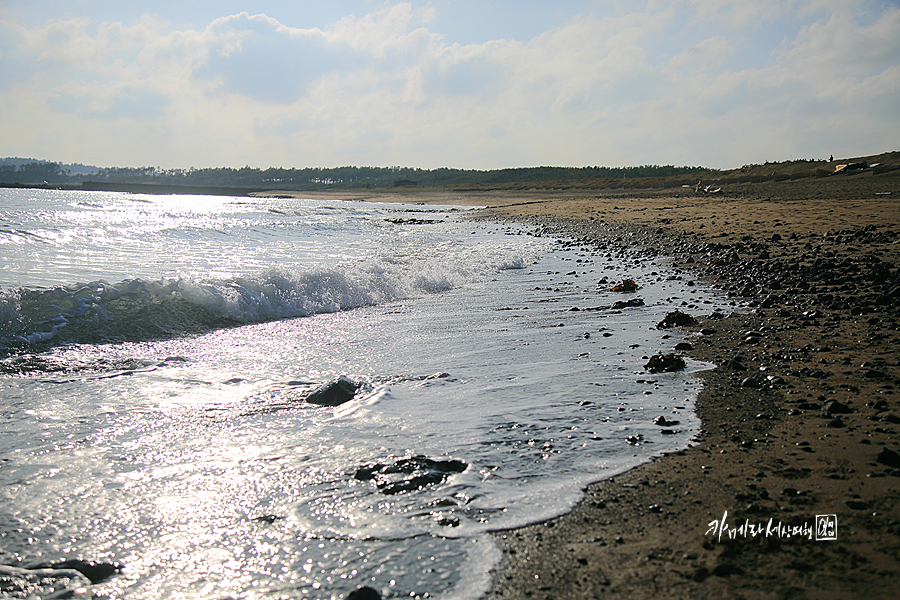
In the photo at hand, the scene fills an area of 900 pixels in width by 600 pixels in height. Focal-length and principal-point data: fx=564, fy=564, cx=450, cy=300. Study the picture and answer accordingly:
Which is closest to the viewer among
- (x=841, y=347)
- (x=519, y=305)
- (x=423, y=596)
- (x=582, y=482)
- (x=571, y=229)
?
(x=423, y=596)

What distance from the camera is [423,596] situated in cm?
212

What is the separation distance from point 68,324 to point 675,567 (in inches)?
271

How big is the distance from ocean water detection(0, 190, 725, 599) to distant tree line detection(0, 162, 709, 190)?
10738 centimetres

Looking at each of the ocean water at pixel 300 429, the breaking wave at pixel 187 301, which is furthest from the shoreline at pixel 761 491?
the breaking wave at pixel 187 301

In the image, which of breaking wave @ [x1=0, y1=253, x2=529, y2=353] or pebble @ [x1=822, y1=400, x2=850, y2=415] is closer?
pebble @ [x1=822, y1=400, x2=850, y2=415]

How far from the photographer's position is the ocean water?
7.87 ft

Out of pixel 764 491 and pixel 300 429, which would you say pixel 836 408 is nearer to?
pixel 764 491

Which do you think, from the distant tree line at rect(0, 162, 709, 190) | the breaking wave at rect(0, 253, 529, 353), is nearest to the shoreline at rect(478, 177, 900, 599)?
the breaking wave at rect(0, 253, 529, 353)

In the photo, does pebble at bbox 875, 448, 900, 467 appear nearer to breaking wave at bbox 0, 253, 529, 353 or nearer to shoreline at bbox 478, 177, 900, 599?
shoreline at bbox 478, 177, 900, 599

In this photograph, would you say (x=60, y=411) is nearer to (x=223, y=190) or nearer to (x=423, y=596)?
(x=423, y=596)

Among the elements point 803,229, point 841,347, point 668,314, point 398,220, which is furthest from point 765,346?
point 398,220

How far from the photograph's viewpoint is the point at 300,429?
12.4ft

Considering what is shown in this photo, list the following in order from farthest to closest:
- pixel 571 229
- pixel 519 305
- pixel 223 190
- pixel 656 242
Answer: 1. pixel 223 190
2. pixel 571 229
3. pixel 656 242
4. pixel 519 305

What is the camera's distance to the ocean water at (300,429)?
2398 millimetres
